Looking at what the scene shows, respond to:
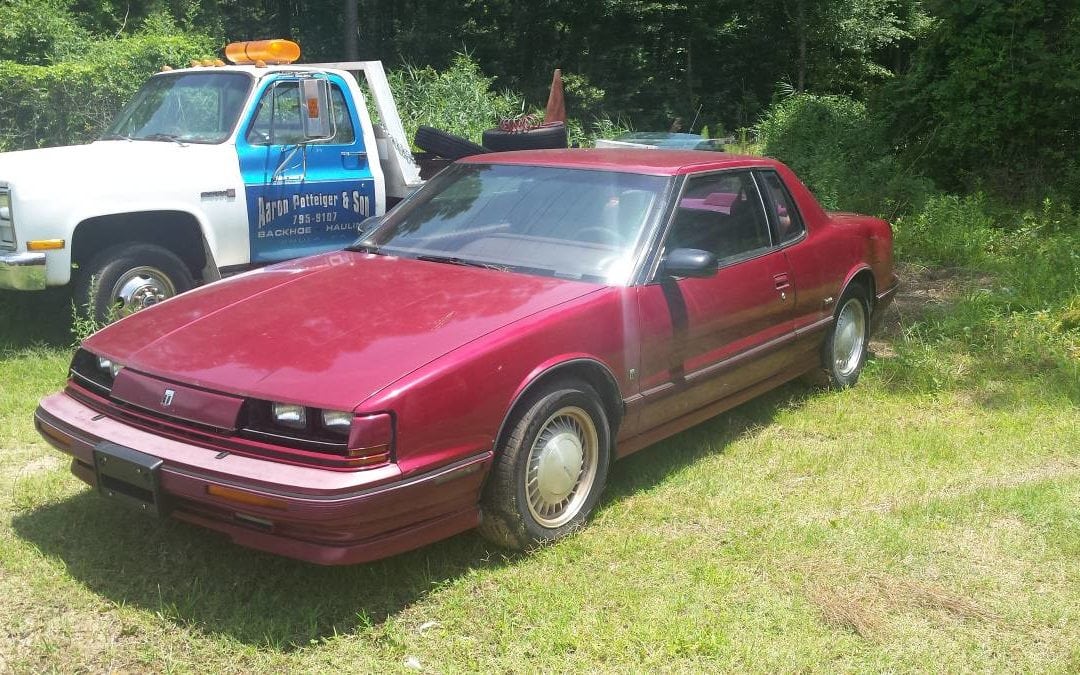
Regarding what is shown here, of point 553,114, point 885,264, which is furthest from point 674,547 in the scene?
point 553,114

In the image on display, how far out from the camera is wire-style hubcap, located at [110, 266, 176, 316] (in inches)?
255

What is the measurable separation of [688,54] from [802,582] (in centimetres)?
2827

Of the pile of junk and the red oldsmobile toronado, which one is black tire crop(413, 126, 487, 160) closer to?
the pile of junk

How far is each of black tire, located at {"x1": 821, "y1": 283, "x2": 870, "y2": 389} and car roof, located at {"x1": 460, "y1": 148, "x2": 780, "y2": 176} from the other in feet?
3.59

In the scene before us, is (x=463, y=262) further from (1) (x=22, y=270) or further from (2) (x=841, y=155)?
(2) (x=841, y=155)

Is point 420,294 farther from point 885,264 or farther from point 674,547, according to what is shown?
point 885,264

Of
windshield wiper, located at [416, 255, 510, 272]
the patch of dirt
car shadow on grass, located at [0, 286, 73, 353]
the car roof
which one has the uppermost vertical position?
the car roof

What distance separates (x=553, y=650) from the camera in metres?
3.43

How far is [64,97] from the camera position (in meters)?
13.7

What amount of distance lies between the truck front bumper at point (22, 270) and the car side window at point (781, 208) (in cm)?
412

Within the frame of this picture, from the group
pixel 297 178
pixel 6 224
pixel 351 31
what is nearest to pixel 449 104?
pixel 297 178

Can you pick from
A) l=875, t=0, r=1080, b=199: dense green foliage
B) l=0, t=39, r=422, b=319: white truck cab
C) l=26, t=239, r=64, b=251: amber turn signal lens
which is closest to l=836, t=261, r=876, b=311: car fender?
l=0, t=39, r=422, b=319: white truck cab

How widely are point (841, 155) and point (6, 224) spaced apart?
9.82 meters

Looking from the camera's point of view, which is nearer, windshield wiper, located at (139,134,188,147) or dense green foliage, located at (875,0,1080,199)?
windshield wiper, located at (139,134,188,147)
